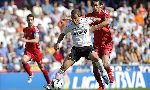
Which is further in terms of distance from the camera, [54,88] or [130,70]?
[130,70]

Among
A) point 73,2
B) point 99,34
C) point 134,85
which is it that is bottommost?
point 134,85

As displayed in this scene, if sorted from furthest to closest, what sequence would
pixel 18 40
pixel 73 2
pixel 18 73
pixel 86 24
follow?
pixel 73 2 < pixel 18 40 < pixel 18 73 < pixel 86 24

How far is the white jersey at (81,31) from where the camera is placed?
16.0 m

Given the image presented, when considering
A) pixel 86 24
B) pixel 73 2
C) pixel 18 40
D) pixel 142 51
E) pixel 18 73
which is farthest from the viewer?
pixel 73 2

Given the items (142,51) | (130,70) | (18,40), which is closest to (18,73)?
(18,40)

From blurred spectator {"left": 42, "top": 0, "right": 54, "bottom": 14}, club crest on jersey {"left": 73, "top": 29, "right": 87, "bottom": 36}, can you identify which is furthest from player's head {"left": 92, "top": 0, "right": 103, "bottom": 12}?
blurred spectator {"left": 42, "top": 0, "right": 54, "bottom": 14}

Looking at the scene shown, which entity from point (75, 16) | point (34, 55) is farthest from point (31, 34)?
point (75, 16)

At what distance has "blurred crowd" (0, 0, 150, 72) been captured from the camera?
25.5 m

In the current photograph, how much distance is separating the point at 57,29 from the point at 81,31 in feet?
37.0

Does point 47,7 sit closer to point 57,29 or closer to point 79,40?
point 57,29

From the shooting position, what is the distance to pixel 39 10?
91.6 ft

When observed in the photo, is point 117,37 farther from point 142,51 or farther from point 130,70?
point 130,70

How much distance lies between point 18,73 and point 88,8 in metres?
6.65

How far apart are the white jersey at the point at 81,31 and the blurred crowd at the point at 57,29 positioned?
8235 mm
